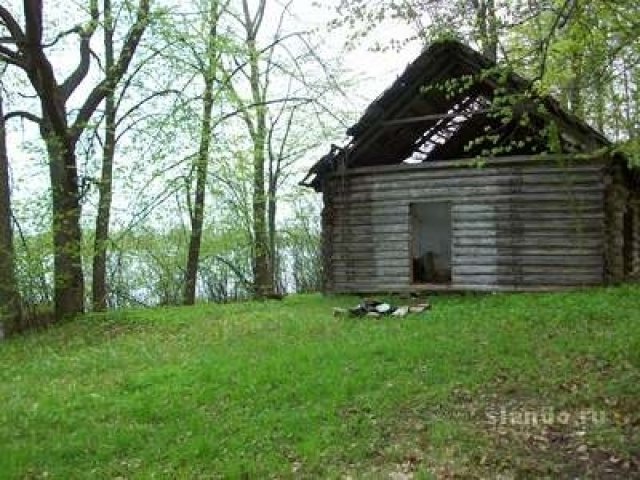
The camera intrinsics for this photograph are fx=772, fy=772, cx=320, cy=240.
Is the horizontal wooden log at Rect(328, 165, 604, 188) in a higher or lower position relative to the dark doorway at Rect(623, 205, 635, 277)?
higher

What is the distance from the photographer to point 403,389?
9.14 m

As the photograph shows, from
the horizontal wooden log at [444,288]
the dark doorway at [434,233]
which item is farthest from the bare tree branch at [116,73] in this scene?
the dark doorway at [434,233]

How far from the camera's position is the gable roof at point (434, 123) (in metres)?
17.0

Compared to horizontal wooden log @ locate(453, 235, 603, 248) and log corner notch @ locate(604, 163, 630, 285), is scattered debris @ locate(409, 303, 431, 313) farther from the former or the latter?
log corner notch @ locate(604, 163, 630, 285)

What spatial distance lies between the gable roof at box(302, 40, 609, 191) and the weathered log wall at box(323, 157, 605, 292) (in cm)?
65

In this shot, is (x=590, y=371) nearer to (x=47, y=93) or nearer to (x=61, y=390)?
(x=61, y=390)

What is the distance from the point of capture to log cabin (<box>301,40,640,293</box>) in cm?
1725

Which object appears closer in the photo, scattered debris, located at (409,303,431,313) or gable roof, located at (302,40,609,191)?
scattered debris, located at (409,303,431,313)

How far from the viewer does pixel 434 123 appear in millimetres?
20484

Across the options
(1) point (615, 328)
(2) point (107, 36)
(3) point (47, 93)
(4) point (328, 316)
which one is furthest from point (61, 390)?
(2) point (107, 36)

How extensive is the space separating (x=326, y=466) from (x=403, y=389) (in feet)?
7.19

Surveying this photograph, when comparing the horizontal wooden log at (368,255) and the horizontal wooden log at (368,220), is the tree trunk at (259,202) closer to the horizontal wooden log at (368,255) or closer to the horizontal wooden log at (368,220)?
the horizontal wooden log at (368,255)

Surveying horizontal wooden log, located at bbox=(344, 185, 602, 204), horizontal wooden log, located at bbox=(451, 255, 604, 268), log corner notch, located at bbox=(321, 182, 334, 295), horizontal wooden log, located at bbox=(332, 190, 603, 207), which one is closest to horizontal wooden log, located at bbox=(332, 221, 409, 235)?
log corner notch, located at bbox=(321, 182, 334, 295)

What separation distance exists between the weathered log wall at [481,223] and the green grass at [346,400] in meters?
3.12
